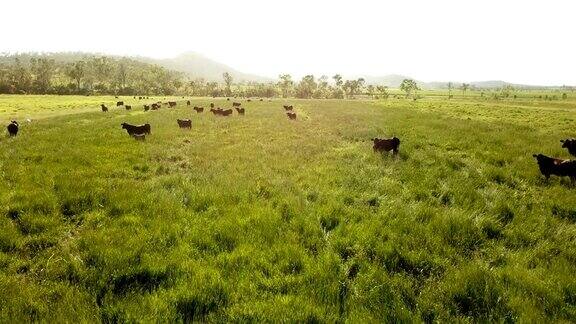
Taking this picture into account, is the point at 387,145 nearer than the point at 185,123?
Yes

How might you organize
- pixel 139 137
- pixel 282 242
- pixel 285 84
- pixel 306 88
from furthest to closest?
pixel 285 84 < pixel 306 88 < pixel 139 137 < pixel 282 242

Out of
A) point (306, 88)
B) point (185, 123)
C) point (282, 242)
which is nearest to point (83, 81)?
point (306, 88)

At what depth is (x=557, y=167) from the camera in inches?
478

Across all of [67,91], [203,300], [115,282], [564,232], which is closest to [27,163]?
[115,282]

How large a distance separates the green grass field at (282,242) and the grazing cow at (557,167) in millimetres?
360

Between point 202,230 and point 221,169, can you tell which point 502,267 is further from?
point 221,169

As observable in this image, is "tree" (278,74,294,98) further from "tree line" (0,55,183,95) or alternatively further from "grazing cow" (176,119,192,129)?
"grazing cow" (176,119,192,129)

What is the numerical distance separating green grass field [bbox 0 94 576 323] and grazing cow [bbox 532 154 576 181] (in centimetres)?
36

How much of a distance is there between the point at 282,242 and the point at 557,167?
35.1 ft

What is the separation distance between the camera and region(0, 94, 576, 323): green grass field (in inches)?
195

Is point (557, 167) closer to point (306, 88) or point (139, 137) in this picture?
point (139, 137)

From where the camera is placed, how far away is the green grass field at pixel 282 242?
16.3 ft

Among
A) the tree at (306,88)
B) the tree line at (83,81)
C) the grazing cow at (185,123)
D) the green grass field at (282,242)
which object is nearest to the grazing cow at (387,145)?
the green grass field at (282,242)

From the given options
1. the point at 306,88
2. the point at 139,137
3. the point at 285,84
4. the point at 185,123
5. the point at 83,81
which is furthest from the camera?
the point at 285,84
